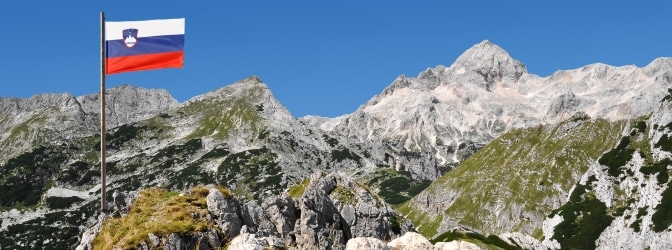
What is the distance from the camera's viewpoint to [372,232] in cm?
6475

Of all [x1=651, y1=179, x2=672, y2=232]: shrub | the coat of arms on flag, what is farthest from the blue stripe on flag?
[x1=651, y1=179, x2=672, y2=232]: shrub

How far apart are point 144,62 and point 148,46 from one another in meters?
0.77

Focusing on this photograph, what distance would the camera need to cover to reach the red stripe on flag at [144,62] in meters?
29.5

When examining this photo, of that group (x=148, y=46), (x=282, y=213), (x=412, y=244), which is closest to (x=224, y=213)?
(x=148, y=46)

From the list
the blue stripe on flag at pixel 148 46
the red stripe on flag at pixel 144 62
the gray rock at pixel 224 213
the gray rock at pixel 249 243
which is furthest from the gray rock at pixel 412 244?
the blue stripe on flag at pixel 148 46

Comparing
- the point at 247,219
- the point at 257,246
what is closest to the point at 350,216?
the point at 247,219

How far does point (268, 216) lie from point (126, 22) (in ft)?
103

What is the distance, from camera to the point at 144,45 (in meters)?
29.9

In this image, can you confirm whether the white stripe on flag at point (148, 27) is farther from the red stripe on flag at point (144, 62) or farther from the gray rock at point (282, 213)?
the gray rock at point (282, 213)

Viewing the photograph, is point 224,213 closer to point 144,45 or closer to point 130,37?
point 144,45

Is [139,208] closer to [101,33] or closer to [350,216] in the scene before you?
[101,33]

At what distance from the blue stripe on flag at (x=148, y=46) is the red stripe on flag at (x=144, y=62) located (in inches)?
7.5

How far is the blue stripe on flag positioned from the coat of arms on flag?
0.13 metres

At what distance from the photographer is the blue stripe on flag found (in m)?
29.5
